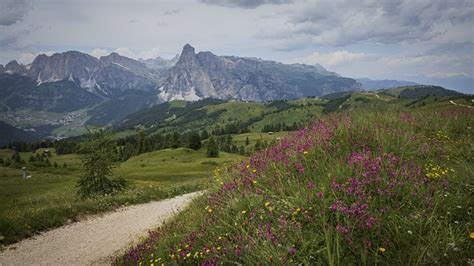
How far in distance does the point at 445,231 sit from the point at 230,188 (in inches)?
183

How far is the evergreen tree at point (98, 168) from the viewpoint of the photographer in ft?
90.1

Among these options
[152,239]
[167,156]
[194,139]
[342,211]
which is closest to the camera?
[342,211]

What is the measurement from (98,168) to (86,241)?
14314 mm

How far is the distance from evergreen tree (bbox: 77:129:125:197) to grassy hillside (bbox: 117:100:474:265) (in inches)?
811

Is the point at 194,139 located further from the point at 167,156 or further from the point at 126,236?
the point at 126,236

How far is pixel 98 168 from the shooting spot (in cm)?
2775

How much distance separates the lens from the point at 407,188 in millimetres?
5895

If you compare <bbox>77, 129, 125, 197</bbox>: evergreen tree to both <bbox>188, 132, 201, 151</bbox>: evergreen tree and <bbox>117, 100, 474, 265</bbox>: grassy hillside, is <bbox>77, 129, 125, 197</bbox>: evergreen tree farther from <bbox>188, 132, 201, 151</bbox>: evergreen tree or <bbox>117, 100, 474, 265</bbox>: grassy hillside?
<bbox>188, 132, 201, 151</bbox>: evergreen tree

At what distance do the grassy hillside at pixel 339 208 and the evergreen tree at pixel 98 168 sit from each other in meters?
20.6

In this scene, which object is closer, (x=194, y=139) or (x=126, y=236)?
(x=126, y=236)

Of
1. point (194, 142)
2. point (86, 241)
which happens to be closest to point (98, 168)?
point (86, 241)

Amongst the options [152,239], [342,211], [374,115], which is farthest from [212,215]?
[374,115]

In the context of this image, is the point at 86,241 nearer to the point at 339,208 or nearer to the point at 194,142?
the point at 339,208

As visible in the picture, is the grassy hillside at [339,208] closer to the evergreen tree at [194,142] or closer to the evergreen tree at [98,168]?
the evergreen tree at [98,168]
